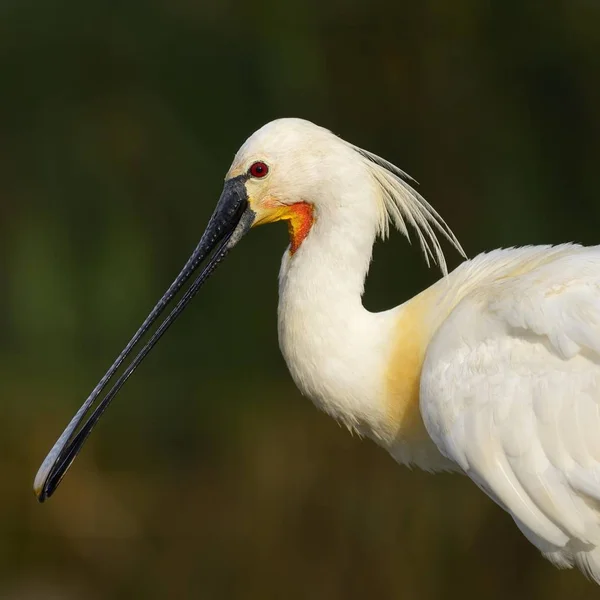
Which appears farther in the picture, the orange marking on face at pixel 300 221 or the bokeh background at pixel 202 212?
the bokeh background at pixel 202 212

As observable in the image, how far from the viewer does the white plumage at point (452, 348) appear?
357 centimetres

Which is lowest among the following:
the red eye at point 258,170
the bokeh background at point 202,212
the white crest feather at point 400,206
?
the bokeh background at point 202,212

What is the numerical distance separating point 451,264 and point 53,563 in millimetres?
2551

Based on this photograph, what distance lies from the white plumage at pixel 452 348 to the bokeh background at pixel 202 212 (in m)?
2.44

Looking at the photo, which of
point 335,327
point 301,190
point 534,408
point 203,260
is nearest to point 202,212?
point 203,260

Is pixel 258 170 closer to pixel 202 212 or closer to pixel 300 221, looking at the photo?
pixel 300 221

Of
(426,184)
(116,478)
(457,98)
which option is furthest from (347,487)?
(457,98)

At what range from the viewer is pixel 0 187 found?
23.9 ft

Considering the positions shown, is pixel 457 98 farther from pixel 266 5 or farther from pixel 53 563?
pixel 53 563

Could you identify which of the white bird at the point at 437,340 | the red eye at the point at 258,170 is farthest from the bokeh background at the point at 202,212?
the red eye at the point at 258,170

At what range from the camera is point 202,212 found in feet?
23.5

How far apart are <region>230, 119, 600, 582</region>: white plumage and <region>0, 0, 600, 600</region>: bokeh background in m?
2.44

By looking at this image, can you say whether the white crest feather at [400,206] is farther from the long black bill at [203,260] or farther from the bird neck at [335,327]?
the long black bill at [203,260]

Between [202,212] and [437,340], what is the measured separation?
356cm
